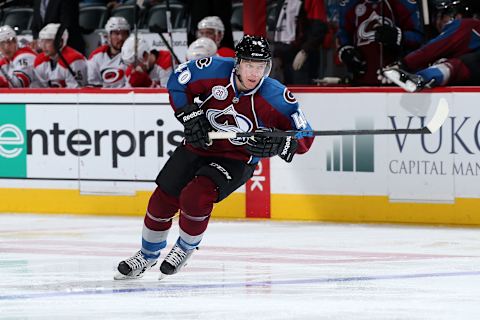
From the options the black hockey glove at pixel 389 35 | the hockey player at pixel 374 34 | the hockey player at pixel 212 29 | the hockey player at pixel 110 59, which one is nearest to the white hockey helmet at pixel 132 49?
the hockey player at pixel 110 59

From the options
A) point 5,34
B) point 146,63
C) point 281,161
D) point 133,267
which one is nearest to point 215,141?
point 133,267

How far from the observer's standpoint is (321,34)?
10.4m

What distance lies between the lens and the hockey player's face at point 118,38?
1116 cm

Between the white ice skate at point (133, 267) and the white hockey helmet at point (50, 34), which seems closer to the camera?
the white ice skate at point (133, 267)

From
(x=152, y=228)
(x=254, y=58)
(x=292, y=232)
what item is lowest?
(x=292, y=232)

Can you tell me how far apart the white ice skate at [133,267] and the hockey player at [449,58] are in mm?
2996

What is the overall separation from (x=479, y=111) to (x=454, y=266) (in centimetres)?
201

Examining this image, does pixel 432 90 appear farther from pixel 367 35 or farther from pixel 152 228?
pixel 152 228

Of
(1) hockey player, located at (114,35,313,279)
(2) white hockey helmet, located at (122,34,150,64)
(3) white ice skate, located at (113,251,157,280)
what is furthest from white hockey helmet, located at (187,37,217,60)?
(3) white ice skate, located at (113,251,157,280)

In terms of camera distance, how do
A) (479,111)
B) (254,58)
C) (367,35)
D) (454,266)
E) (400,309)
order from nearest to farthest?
(400,309), (254,58), (454,266), (479,111), (367,35)

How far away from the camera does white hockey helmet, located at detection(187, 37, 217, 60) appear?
33.1 ft

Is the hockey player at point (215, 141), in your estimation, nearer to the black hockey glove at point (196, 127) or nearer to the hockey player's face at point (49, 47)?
the black hockey glove at point (196, 127)

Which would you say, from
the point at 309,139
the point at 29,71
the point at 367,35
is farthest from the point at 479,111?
the point at 29,71

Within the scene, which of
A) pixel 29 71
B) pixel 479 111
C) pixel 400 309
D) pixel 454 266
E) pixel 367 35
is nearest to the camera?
pixel 400 309
